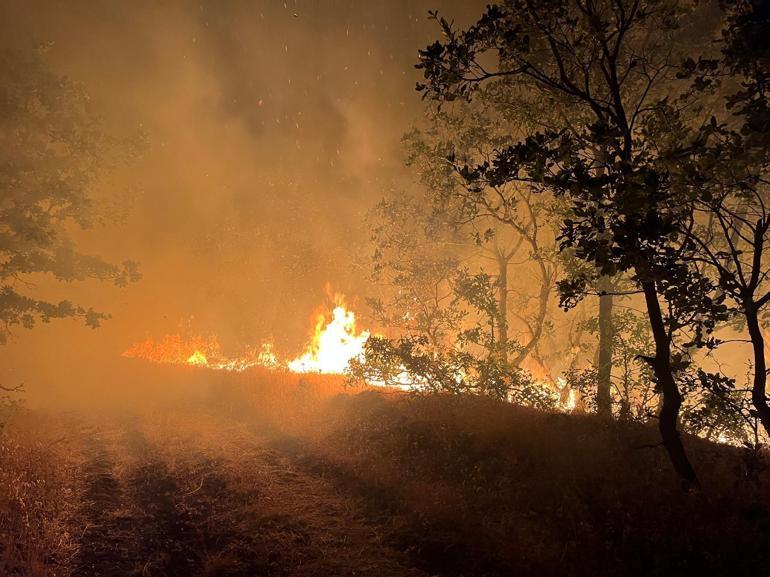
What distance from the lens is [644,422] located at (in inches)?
455

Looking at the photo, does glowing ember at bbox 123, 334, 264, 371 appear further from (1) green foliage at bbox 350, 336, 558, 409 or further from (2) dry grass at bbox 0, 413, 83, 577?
(2) dry grass at bbox 0, 413, 83, 577

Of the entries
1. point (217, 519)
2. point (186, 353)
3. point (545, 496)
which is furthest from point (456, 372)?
point (186, 353)

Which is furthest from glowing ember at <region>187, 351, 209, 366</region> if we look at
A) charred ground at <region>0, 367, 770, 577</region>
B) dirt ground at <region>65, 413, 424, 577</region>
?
dirt ground at <region>65, 413, 424, 577</region>

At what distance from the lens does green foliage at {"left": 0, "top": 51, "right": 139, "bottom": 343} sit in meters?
19.8

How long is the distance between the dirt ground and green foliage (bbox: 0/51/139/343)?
11684 millimetres

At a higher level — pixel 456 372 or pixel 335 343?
pixel 335 343

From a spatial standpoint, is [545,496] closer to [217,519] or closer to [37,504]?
[217,519]

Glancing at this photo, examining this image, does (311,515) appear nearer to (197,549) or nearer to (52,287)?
(197,549)

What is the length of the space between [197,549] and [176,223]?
5192 cm

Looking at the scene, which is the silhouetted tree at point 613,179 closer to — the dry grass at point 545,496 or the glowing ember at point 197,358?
the dry grass at point 545,496

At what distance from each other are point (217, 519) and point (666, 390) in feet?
27.4

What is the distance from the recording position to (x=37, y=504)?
8758 mm

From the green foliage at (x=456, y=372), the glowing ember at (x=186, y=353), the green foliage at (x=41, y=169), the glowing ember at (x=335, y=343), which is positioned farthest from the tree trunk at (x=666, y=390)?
the glowing ember at (x=186, y=353)

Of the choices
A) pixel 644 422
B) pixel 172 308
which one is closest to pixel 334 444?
Answer: pixel 644 422
